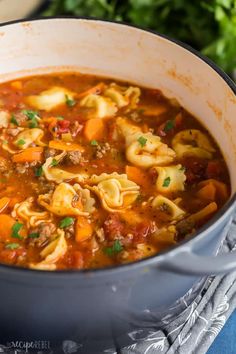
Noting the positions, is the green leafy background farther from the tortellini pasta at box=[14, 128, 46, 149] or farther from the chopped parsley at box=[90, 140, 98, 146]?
the tortellini pasta at box=[14, 128, 46, 149]

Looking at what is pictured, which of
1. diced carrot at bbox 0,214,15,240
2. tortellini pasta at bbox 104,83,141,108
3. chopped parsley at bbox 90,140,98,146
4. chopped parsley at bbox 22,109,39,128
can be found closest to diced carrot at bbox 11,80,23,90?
chopped parsley at bbox 22,109,39,128

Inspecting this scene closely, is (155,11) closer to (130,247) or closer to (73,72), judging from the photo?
(73,72)

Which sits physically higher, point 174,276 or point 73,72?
point 174,276

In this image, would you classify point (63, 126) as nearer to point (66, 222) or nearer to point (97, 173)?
point (97, 173)

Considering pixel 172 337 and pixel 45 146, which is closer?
pixel 172 337

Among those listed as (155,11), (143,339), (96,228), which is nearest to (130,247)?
(96,228)

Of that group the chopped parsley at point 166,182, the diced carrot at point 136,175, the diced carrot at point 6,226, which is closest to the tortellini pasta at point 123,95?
the diced carrot at point 136,175

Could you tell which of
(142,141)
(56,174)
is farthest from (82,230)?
(142,141)
